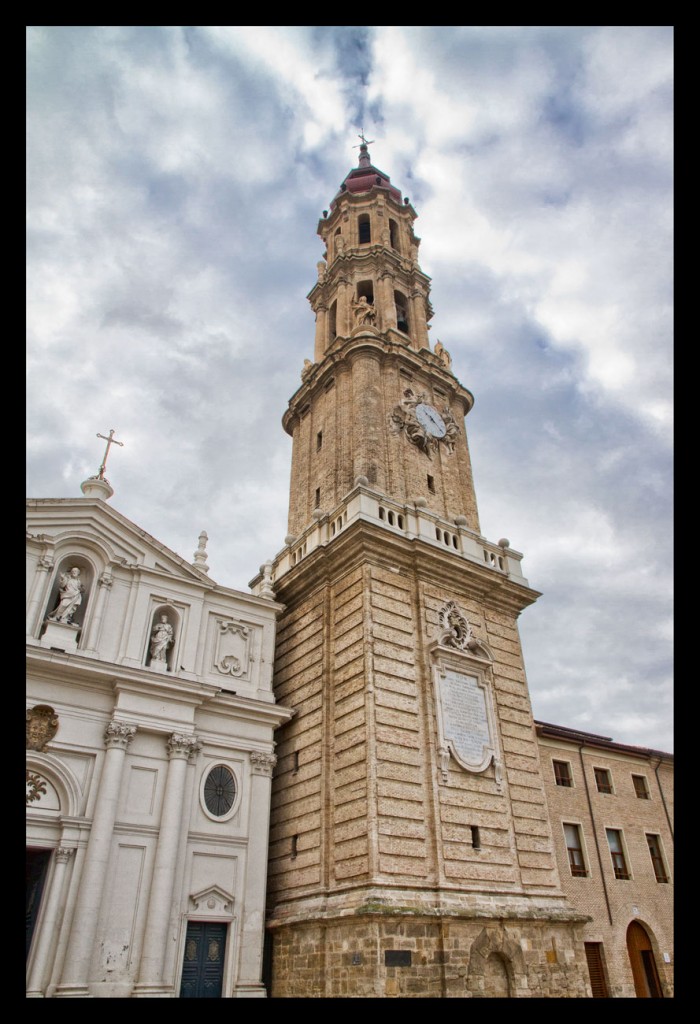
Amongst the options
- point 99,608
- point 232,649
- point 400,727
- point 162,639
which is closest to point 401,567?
point 400,727

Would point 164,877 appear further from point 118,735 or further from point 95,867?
point 118,735

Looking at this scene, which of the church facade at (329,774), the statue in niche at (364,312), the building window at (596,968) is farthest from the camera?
the statue in niche at (364,312)

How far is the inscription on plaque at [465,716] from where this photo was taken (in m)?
20.8

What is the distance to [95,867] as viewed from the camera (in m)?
17.5

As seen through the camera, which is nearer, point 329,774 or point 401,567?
point 329,774

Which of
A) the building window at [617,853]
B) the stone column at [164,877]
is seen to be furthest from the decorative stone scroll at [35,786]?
the building window at [617,853]

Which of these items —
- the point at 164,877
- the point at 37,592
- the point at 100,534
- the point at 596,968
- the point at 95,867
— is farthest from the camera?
the point at 596,968

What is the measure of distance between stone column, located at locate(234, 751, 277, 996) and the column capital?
417 centimetres

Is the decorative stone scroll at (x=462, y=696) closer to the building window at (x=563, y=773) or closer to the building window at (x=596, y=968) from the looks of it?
the building window at (x=563, y=773)

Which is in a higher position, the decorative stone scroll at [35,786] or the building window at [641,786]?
the building window at [641,786]

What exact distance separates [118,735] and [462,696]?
10360 millimetres

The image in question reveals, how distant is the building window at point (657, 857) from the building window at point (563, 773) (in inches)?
190

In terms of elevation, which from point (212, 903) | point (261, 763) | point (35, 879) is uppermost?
point (261, 763)
